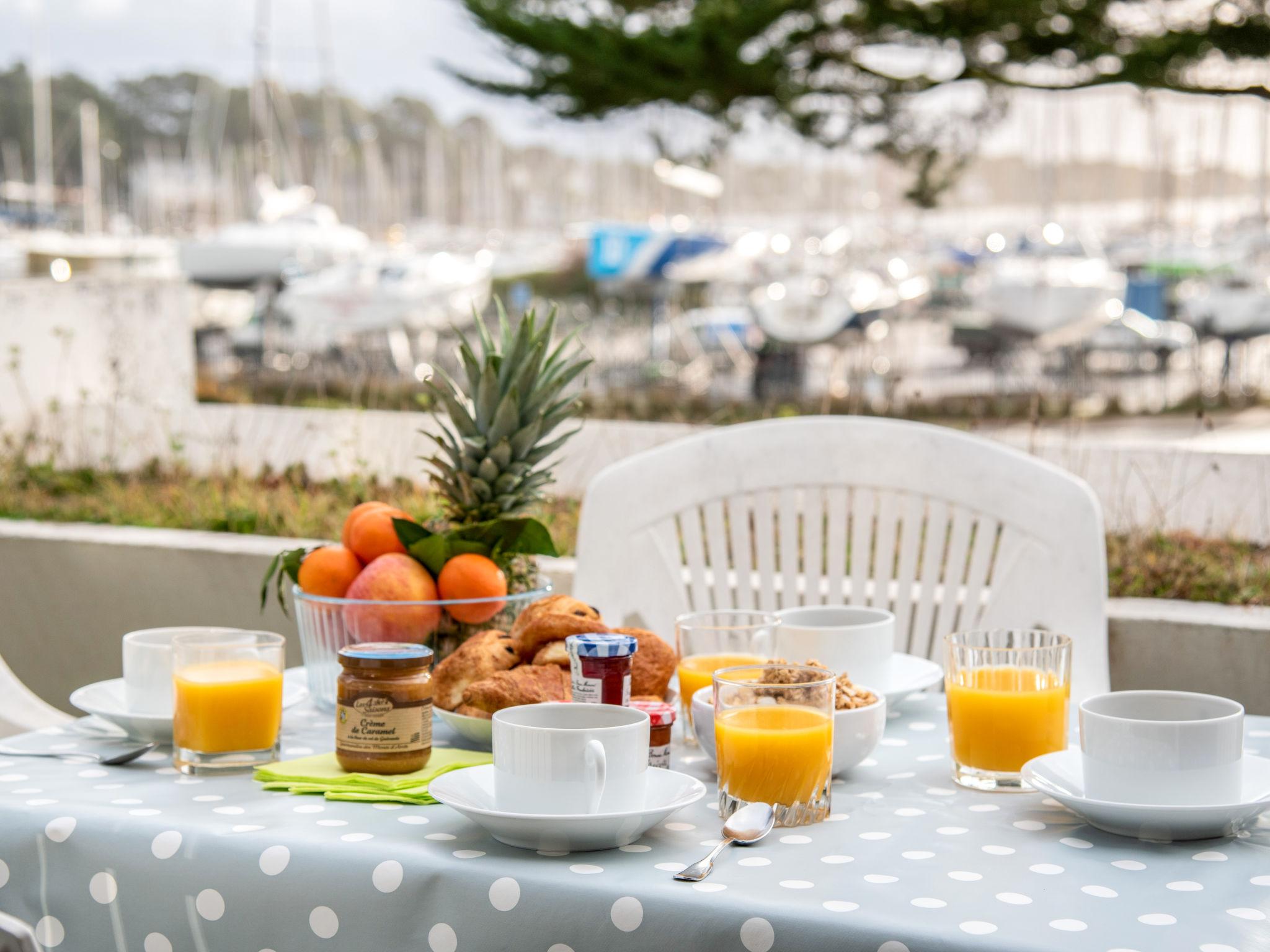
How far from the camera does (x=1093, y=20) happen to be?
10367 millimetres

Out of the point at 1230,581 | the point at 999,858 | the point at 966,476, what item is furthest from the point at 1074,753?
the point at 1230,581

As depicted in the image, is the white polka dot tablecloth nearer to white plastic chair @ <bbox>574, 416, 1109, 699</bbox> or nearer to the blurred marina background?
the blurred marina background

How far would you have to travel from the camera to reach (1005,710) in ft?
5.19

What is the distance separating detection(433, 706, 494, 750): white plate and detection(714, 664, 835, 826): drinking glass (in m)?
0.34

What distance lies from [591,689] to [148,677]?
0.61 m

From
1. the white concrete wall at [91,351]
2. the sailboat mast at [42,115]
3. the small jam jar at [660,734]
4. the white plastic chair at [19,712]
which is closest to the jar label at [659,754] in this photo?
the small jam jar at [660,734]

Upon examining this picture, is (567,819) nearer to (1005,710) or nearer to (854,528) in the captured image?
(1005,710)

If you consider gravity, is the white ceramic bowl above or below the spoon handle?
above

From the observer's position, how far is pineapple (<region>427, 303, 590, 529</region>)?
2.00 metres

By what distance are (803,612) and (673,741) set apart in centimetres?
27

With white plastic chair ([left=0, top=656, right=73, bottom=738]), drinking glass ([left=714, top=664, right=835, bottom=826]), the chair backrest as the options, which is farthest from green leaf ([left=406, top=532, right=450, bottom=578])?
white plastic chair ([left=0, top=656, right=73, bottom=738])

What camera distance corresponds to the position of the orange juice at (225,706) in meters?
1.61

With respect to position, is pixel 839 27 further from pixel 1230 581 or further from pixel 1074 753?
pixel 1074 753

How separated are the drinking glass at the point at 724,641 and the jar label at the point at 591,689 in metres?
0.19
